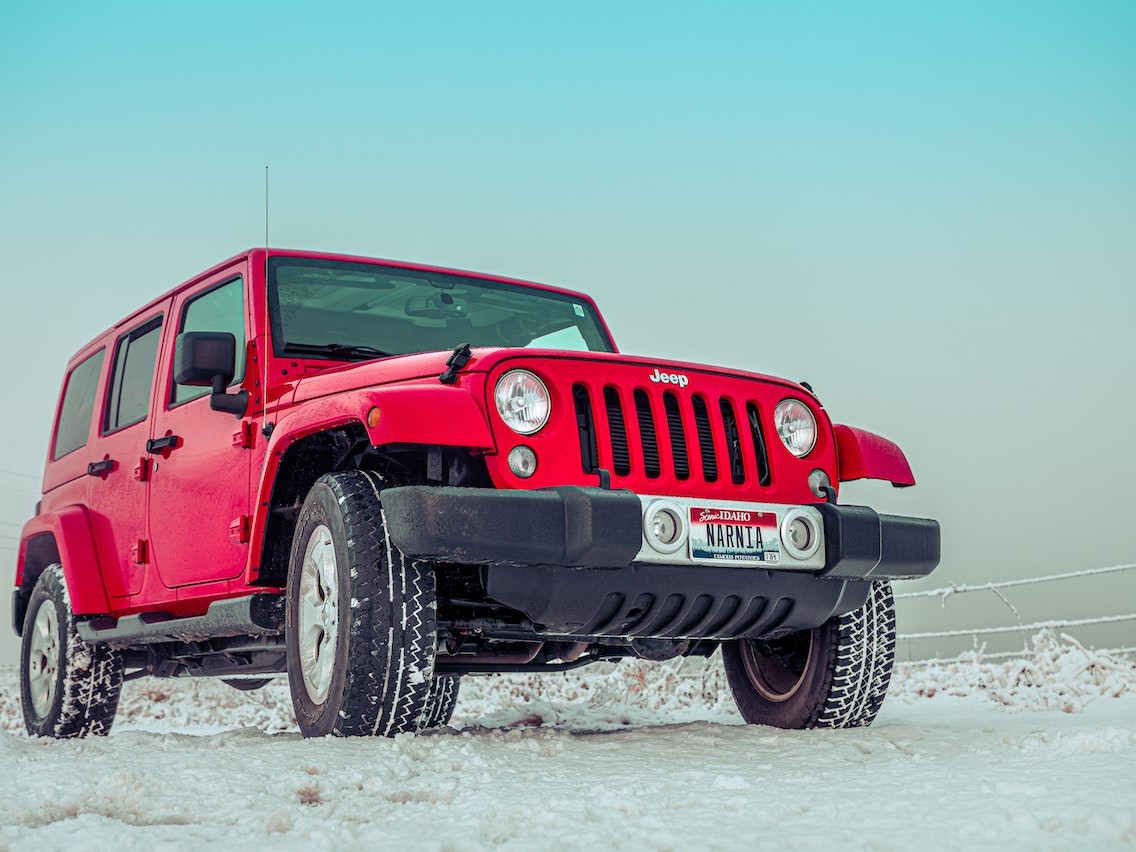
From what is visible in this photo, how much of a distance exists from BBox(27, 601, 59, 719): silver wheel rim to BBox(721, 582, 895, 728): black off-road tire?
A: 12.8 feet

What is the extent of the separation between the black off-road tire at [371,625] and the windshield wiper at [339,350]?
1108mm

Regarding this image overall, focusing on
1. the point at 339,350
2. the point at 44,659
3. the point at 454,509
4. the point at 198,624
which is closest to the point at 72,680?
the point at 44,659

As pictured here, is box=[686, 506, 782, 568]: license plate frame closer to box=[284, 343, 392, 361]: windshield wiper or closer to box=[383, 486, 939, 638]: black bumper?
box=[383, 486, 939, 638]: black bumper

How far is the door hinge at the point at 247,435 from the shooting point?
507cm

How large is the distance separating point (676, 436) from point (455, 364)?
2.71 ft

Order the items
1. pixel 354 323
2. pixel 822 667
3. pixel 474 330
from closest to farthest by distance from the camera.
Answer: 1. pixel 822 667
2. pixel 354 323
3. pixel 474 330

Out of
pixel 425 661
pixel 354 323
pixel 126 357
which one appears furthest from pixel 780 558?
pixel 126 357

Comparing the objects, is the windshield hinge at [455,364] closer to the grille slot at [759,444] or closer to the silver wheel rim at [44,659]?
the grille slot at [759,444]

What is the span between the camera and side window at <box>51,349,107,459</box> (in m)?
7.23

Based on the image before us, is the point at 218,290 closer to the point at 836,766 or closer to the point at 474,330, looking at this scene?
the point at 474,330

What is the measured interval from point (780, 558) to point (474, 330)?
2.09 m

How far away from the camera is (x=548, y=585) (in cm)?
407

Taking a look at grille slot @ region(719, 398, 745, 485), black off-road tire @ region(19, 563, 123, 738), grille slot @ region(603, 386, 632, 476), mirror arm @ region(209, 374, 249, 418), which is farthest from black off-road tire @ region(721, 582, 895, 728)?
black off-road tire @ region(19, 563, 123, 738)

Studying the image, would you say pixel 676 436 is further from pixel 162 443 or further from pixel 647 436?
pixel 162 443
